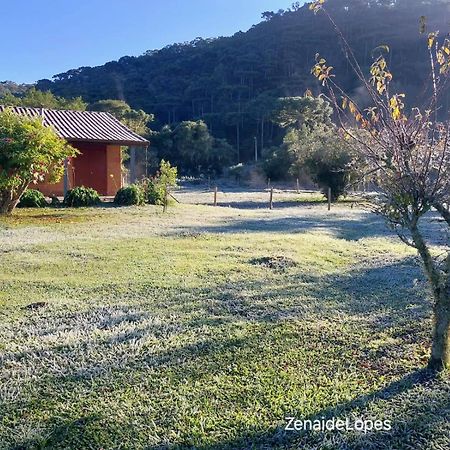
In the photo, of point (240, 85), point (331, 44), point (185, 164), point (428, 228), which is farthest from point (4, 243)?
point (240, 85)

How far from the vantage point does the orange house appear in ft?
61.5

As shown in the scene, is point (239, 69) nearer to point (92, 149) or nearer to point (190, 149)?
point (190, 149)

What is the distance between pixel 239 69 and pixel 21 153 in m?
55.4

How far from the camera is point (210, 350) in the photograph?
3945mm

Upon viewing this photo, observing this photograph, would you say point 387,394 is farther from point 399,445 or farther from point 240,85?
point 240,85

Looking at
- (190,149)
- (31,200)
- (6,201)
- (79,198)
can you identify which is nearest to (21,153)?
(6,201)

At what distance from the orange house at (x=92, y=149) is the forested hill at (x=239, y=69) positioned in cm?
3391

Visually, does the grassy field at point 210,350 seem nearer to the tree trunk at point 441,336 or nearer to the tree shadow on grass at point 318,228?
the tree trunk at point 441,336

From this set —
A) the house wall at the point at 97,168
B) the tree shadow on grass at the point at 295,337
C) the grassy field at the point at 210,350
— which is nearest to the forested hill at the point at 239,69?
the house wall at the point at 97,168

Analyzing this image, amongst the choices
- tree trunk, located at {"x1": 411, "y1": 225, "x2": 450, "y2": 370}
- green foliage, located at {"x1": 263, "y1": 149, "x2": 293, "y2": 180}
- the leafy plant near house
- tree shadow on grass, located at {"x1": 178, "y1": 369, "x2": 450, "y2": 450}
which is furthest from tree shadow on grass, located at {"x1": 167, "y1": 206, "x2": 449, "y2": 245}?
green foliage, located at {"x1": 263, "y1": 149, "x2": 293, "y2": 180}

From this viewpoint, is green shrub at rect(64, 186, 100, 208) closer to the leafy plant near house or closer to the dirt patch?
the leafy plant near house

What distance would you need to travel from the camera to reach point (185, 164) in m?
47.2

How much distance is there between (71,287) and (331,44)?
55165 millimetres

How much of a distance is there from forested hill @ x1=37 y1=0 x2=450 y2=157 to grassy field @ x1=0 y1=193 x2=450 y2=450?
4664cm
